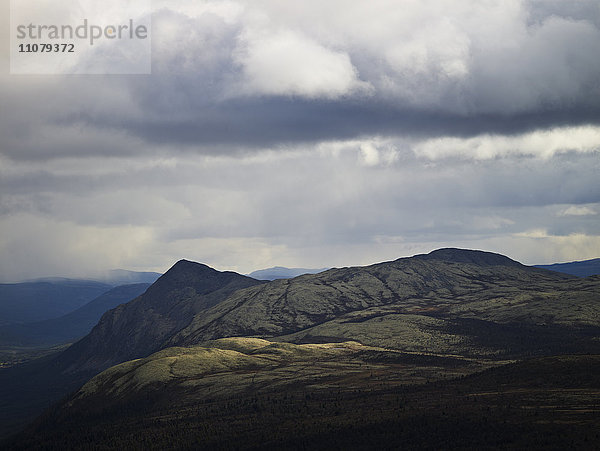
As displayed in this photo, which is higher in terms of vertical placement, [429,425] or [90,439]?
[429,425]

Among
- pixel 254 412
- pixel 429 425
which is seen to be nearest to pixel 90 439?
pixel 254 412

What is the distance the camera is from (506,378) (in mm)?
189000

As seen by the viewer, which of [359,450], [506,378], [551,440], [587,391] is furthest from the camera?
[506,378]

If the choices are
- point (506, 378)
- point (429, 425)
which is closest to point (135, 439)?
point (429, 425)

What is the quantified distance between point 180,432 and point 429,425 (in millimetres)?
78332

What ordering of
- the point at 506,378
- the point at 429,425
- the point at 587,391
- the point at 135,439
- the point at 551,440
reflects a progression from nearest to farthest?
the point at 551,440 < the point at 429,425 < the point at 587,391 < the point at 135,439 < the point at 506,378

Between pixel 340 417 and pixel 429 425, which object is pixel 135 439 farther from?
pixel 429 425

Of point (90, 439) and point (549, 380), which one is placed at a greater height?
point (549, 380)

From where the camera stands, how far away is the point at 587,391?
152m

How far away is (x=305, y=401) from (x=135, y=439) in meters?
58.6

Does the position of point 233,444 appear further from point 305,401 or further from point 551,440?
point 551,440

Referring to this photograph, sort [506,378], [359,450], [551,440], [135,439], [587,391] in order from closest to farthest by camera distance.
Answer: [551,440]
[359,450]
[587,391]
[135,439]
[506,378]

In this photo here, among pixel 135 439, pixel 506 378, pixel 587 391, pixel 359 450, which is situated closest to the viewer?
pixel 359 450

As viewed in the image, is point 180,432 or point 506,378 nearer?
point 180,432
